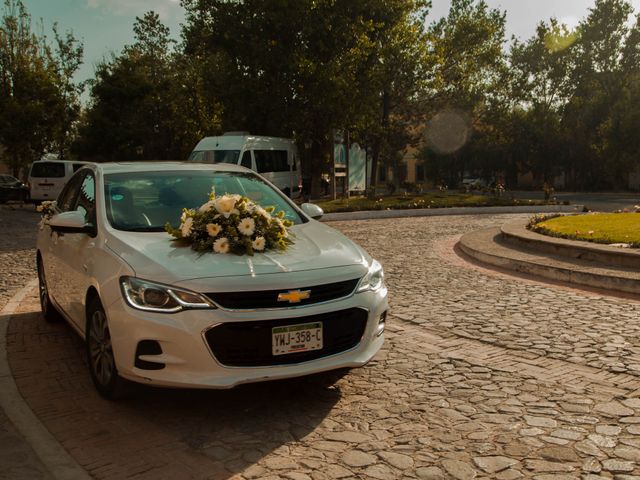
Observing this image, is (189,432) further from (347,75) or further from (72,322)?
(347,75)

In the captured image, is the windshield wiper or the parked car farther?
the parked car

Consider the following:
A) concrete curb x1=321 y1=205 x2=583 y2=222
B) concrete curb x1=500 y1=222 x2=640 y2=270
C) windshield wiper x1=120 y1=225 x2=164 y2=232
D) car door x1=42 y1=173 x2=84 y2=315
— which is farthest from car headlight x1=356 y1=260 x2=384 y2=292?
concrete curb x1=321 y1=205 x2=583 y2=222

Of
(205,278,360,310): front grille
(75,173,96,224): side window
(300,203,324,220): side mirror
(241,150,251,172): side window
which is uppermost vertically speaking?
(241,150,251,172): side window

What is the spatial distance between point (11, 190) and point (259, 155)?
13.5 meters

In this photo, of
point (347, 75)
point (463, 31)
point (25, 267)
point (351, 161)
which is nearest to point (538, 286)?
point (25, 267)

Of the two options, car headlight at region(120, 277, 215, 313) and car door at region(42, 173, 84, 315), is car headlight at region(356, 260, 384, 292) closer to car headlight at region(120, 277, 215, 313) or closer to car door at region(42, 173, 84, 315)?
car headlight at region(120, 277, 215, 313)

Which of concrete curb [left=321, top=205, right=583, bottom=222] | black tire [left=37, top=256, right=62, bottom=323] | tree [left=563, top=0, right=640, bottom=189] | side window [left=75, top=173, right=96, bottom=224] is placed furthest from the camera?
tree [left=563, top=0, right=640, bottom=189]

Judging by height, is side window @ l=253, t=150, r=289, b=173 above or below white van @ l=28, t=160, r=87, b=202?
above

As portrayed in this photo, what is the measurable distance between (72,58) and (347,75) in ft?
85.5

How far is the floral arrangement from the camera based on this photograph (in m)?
4.65

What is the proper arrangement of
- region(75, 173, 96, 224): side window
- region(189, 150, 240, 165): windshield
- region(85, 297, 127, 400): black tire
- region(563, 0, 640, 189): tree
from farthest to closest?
region(563, 0, 640, 189): tree, region(189, 150, 240, 165): windshield, region(75, 173, 96, 224): side window, region(85, 297, 127, 400): black tire

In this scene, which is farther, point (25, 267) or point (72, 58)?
point (72, 58)

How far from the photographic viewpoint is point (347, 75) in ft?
92.8

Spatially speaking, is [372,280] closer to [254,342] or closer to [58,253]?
[254,342]
